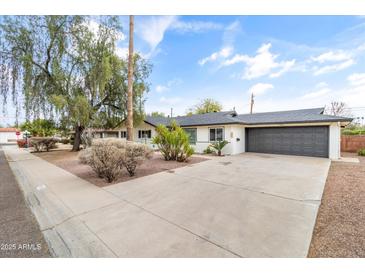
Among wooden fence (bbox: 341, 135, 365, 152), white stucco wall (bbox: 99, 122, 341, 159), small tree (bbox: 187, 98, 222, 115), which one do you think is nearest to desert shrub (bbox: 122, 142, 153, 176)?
white stucco wall (bbox: 99, 122, 341, 159)

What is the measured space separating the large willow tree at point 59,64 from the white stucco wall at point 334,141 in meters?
14.9

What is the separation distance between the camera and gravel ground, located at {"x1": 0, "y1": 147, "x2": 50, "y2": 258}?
2295 millimetres

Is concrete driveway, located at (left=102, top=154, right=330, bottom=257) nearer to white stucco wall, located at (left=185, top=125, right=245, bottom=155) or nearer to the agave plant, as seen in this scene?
the agave plant

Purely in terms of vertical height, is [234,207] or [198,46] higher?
[198,46]

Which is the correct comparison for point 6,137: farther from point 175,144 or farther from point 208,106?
point 175,144

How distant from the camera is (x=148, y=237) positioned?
8.22ft

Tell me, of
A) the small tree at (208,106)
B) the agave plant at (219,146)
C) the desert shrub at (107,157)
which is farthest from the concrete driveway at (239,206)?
the small tree at (208,106)

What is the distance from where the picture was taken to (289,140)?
452 inches

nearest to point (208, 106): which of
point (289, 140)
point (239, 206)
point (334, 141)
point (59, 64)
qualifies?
point (289, 140)

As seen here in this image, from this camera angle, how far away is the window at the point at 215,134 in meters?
12.5

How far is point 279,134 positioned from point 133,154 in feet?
35.6
